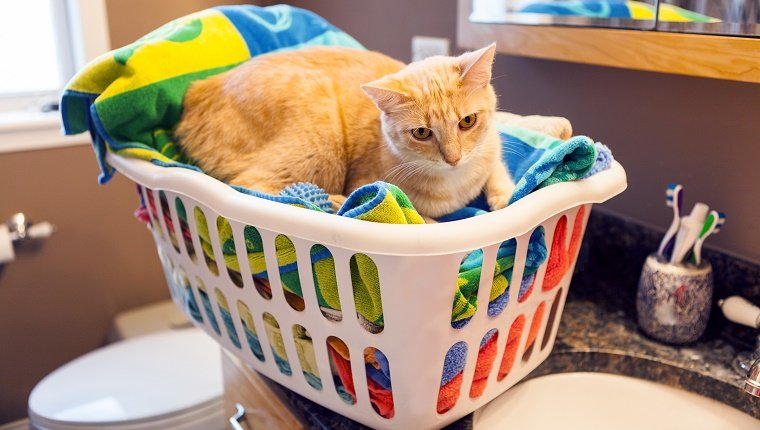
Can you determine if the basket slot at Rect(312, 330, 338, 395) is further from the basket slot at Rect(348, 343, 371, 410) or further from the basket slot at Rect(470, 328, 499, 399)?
the basket slot at Rect(470, 328, 499, 399)

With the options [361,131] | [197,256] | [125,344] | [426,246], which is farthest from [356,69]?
[125,344]

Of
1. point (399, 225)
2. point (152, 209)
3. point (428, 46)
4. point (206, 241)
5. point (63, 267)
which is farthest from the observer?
point (63, 267)

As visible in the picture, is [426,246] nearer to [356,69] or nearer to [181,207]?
[181,207]

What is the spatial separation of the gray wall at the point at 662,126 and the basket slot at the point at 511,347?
379mm

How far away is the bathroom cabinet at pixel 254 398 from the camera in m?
0.79

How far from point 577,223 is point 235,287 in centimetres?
40

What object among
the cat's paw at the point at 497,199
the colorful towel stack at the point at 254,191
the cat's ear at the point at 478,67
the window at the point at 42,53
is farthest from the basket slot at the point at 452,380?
the window at the point at 42,53

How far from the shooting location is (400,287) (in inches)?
20.3

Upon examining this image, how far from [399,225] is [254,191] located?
252 millimetres

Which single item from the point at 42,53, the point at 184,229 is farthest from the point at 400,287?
the point at 42,53

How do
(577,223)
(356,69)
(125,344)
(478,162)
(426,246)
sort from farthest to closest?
1. (125,344)
2. (356,69)
3. (478,162)
4. (577,223)
5. (426,246)

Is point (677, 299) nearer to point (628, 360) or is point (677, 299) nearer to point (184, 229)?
point (628, 360)

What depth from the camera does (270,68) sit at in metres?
0.88

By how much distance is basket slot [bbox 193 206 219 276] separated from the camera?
2.27 feet
